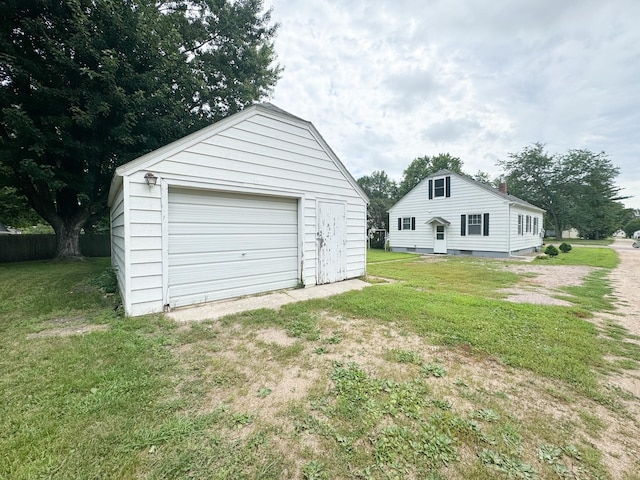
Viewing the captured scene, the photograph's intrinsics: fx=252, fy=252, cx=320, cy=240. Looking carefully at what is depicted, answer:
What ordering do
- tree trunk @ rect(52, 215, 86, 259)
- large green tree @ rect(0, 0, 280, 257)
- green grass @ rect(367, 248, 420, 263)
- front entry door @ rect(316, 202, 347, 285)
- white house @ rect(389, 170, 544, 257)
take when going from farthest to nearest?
white house @ rect(389, 170, 544, 257) < green grass @ rect(367, 248, 420, 263) < tree trunk @ rect(52, 215, 86, 259) < large green tree @ rect(0, 0, 280, 257) < front entry door @ rect(316, 202, 347, 285)

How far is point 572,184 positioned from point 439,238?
27194 mm

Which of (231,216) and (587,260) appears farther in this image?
(587,260)

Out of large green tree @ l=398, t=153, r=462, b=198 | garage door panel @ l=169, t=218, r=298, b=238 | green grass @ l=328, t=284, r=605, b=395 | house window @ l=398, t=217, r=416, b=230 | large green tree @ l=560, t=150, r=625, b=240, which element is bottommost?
green grass @ l=328, t=284, r=605, b=395

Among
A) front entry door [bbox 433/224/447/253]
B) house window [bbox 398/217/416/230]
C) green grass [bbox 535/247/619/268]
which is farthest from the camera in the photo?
house window [bbox 398/217/416/230]

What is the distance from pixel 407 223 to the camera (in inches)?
711

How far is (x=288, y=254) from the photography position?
6062 mm

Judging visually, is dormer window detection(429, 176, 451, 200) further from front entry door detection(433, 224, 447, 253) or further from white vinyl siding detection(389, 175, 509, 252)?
front entry door detection(433, 224, 447, 253)

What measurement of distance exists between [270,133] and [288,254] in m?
2.76

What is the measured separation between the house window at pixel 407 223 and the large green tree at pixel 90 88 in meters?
12.8

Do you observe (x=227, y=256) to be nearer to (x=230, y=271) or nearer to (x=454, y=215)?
(x=230, y=271)

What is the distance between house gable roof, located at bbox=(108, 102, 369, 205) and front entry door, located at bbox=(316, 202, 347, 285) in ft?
3.69

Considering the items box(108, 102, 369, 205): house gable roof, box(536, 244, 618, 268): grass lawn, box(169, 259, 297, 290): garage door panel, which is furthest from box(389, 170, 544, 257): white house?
box(169, 259, 297, 290): garage door panel

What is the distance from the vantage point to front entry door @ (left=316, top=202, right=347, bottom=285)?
21.0 feet

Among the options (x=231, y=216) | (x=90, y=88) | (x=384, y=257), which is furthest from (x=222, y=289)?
(x=384, y=257)
